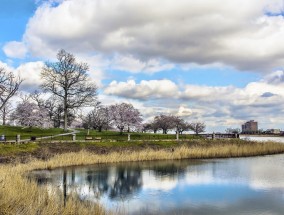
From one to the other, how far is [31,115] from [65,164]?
38190 millimetres

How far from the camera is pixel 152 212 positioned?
16812mm

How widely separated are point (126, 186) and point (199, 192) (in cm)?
525

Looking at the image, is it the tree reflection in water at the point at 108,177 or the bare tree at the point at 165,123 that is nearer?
the tree reflection in water at the point at 108,177

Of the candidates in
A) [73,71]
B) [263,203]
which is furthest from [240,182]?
[73,71]

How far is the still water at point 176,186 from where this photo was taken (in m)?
18.3

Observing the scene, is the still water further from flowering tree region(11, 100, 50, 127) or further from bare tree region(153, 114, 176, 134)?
bare tree region(153, 114, 176, 134)

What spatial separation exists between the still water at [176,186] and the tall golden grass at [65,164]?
4.27 feet

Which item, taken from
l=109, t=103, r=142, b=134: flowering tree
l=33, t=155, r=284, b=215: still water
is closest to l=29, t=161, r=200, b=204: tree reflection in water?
l=33, t=155, r=284, b=215: still water

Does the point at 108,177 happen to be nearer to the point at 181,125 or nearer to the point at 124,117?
the point at 124,117

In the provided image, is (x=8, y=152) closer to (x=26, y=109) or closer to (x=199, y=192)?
(x=199, y=192)

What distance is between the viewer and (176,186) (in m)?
24.7

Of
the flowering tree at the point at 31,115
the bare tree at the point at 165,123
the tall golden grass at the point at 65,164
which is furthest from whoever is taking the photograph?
the bare tree at the point at 165,123

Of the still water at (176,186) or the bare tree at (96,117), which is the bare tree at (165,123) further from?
the still water at (176,186)

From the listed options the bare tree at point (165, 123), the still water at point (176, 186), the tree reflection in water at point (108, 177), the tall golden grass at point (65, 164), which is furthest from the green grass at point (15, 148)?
the bare tree at point (165, 123)
